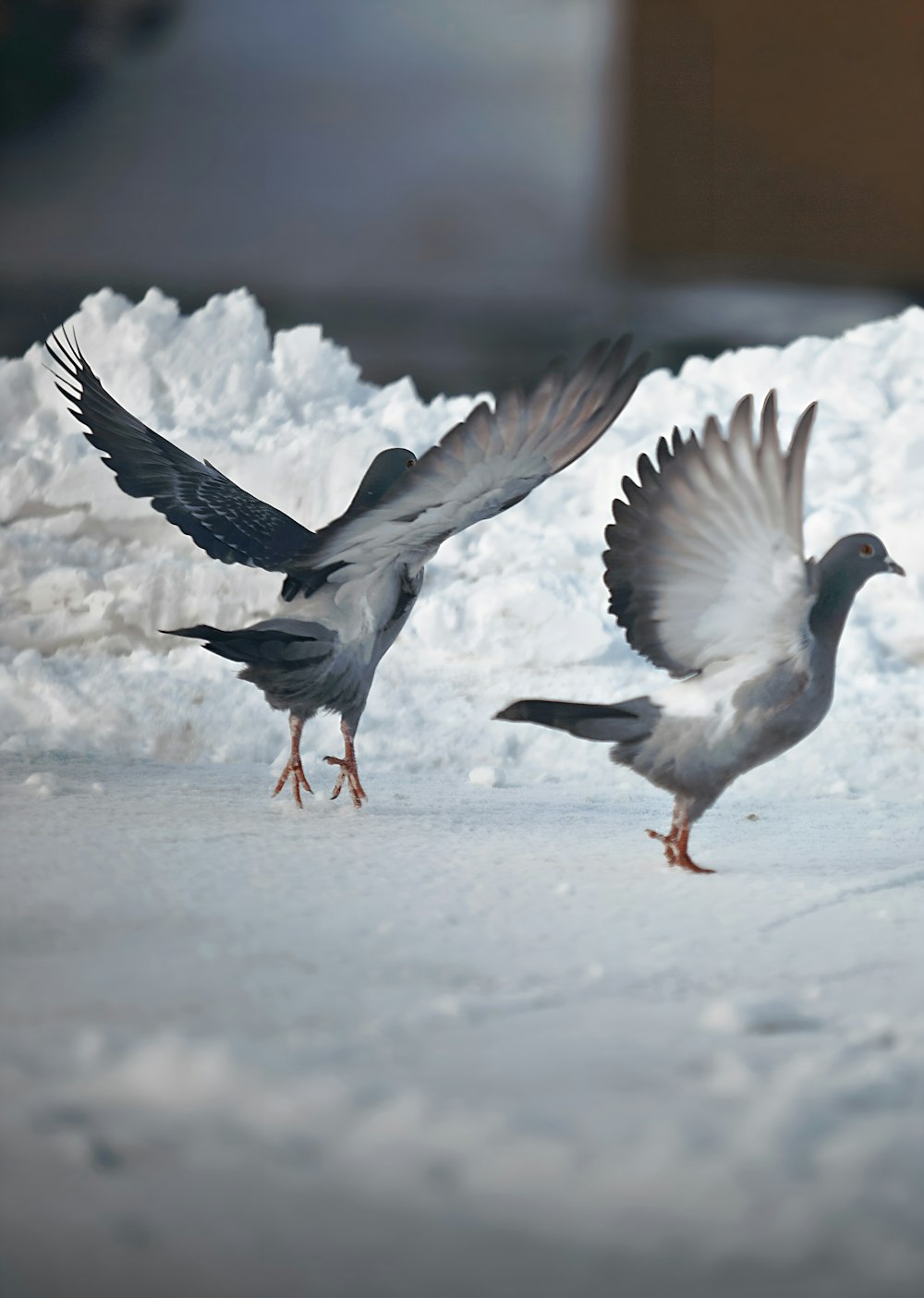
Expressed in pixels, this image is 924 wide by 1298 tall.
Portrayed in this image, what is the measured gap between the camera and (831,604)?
2.79ft

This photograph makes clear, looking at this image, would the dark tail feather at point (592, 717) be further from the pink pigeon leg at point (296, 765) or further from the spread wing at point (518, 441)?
the pink pigeon leg at point (296, 765)

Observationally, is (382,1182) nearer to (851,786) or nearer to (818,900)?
(818,900)

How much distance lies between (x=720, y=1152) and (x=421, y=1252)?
0.13 meters

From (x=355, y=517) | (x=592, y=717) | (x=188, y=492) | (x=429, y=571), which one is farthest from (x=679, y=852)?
(x=429, y=571)

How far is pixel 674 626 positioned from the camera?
88 centimetres

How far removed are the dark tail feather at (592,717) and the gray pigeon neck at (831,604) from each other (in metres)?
0.12

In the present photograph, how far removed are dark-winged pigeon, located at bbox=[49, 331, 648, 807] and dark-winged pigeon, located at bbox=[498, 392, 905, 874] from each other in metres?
0.08

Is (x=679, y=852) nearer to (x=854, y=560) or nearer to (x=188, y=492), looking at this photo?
(x=854, y=560)

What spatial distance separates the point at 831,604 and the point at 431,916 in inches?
13.4

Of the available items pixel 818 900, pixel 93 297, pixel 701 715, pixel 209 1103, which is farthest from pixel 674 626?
pixel 93 297

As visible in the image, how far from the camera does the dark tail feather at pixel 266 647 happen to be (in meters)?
1.00

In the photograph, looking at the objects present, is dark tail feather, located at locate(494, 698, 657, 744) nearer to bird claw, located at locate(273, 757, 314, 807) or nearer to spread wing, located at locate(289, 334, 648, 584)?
spread wing, located at locate(289, 334, 648, 584)

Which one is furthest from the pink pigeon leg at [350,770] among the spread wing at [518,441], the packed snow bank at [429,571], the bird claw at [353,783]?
the spread wing at [518,441]

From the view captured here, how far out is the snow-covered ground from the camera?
428 millimetres
